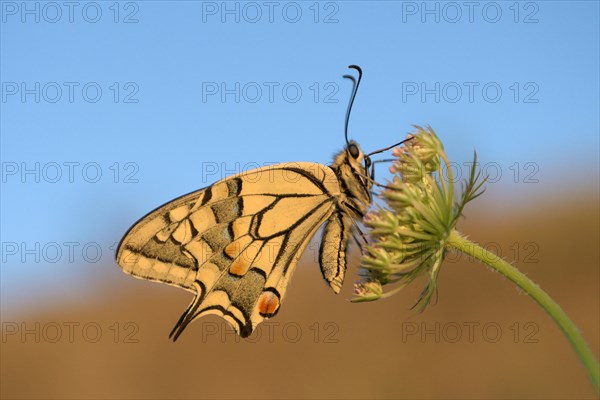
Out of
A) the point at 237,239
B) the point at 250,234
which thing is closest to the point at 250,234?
the point at 250,234

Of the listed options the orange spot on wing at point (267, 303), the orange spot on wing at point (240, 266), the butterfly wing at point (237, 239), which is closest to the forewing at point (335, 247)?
the butterfly wing at point (237, 239)

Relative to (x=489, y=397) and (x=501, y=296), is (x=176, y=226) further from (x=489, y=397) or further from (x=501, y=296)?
(x=501, y=296)

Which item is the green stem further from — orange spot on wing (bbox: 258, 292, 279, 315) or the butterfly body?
orange spot on wing (bbox: 258, 292, 279, 315)

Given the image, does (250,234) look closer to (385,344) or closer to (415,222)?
(415,222)

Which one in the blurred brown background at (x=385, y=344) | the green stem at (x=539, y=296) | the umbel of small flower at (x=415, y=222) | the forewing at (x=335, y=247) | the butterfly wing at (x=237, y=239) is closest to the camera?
the green stem at (x=539, y=296)

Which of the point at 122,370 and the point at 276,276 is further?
the point at 122,370

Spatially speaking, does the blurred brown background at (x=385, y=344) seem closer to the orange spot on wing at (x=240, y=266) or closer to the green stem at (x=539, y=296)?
the orange spot on wing at (x=240, y=266)

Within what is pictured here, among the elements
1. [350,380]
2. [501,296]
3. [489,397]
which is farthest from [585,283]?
[350,380]
